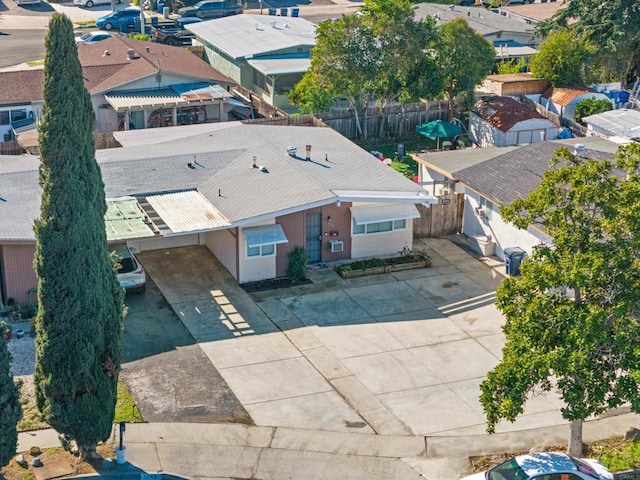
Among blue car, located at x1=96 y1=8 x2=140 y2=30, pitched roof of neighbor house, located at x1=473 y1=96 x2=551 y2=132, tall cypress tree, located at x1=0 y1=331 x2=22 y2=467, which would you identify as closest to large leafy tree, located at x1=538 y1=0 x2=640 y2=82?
pitched roof of neighbor house, located at x1=473 y1=96 x2=551 y2=132

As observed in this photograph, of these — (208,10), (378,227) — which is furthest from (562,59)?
(208,10)

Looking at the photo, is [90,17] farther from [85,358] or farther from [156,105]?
[85,358]

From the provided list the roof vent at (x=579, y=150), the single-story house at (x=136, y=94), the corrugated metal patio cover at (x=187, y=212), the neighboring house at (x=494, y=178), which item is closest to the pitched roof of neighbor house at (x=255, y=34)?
the single-story house at (x=136, y=94)

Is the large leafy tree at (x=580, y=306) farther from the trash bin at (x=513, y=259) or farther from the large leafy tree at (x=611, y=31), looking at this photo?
the large leafy tree at (x=611, y=31)

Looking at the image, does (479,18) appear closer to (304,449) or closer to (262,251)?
(262,251)

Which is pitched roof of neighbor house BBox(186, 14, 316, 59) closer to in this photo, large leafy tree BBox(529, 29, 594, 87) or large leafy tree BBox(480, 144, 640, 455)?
large leafy tree BBox(529, 29, 594, 87)

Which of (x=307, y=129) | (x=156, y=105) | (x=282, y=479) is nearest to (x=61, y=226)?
(x=282, y=479)
